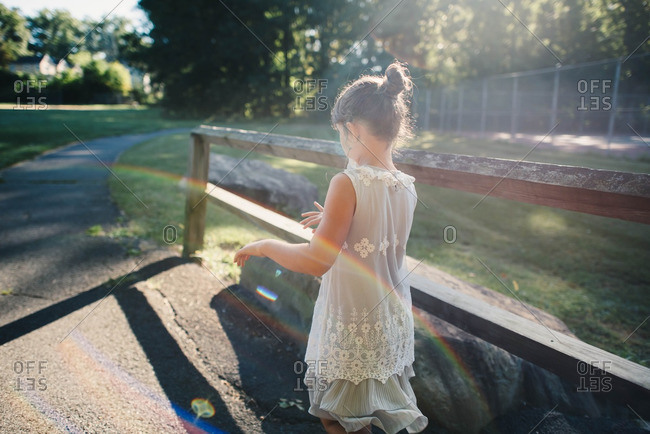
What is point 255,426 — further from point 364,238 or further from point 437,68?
point 437,68

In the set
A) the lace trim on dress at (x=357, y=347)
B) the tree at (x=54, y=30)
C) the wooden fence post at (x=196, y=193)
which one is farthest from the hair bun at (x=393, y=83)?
the tree at (x=54, y=30)

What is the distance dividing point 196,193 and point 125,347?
187 cm

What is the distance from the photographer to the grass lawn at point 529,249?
3.82 m

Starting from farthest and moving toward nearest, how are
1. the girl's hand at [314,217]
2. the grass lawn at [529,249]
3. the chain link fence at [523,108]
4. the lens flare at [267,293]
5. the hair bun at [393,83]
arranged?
the chain link fence at [523,108]
the grass lawn at [529,249]
the lens flare at [267,293]
the girl's hand at [314,217]
the hair bun at [393,83]

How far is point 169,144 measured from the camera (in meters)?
13.3

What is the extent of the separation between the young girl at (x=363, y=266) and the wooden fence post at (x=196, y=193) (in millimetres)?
2788

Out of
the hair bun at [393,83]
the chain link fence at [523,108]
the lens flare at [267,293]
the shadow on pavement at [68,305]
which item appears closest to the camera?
the hair bun at [393,83]

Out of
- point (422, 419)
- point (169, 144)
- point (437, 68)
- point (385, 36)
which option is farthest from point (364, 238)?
point (437, 68)

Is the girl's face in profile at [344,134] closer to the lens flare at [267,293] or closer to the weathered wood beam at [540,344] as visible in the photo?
the weathered wood beam at [540,344]

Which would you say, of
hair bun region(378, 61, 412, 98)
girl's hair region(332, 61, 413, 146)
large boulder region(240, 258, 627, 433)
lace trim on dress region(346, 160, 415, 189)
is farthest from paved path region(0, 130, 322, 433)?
hair bun region(378, 61, 412, 98)

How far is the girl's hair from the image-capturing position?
149cm

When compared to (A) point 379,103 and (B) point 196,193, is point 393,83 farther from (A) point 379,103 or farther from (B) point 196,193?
(B) point 196,193

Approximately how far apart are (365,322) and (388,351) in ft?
0.51

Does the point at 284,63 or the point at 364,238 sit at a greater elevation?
the point at 284,63
